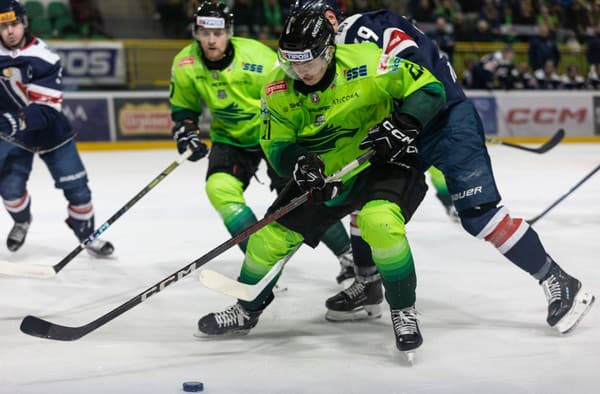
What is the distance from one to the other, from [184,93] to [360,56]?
1.30 metres

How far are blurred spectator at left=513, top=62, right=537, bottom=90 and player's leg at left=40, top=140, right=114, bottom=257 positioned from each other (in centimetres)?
775

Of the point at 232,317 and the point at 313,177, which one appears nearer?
A: the point at 313,177

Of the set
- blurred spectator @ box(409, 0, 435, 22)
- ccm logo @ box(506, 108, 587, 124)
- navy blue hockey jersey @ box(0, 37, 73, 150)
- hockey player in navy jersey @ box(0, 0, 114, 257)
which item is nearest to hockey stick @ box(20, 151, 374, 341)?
hockey player in navy jersey @ box(0, 0, 114, 257)

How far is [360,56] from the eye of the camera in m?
2.64

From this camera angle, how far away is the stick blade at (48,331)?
261 centimetres

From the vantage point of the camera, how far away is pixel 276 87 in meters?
2.67

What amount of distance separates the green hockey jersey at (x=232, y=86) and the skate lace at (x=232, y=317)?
3.31 ft

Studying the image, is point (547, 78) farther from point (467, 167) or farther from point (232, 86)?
point (467, 167)

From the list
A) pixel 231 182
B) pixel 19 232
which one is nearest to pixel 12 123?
pixel 19 232

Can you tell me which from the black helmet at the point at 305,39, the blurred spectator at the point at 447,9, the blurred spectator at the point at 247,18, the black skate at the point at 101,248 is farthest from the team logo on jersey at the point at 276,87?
the blurred spectator at the point at 447,9

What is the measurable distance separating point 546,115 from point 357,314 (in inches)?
323

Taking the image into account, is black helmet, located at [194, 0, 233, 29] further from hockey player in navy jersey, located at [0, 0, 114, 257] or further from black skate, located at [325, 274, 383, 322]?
black skate, located at [325, 274, 383, 322]

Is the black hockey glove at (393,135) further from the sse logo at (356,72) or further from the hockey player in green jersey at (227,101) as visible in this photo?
the hockey player in green jersey at (227,101)

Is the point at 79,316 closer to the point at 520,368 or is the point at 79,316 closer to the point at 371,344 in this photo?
the point at 371,344
